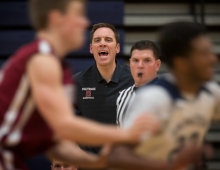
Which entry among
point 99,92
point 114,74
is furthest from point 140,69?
point 99,92

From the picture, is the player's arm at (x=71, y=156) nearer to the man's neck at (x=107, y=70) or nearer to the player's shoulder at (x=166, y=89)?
the player's shoulder at (x=166, y=89)

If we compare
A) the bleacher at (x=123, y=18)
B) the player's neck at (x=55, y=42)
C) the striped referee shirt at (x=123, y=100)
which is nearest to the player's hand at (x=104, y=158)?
the player's neck at (x=55, y=42)

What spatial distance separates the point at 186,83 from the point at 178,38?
21cm

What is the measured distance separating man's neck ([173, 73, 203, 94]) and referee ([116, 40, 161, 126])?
2.70 metres

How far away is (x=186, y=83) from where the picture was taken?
2650mm

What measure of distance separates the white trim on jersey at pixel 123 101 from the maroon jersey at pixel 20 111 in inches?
110

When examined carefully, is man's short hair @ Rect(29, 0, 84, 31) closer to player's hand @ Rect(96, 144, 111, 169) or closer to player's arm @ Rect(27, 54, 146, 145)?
player's arm @ Rect(27, 54, 146, 145)

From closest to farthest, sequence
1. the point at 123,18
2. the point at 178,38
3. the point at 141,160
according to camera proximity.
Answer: the point at 141,160
the point at 178,38
the point at 123,18

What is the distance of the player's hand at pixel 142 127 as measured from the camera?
2357 millimetres

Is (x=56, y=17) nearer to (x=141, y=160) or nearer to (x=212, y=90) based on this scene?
(x=141, y=160)

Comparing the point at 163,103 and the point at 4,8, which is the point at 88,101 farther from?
the point at 163,103

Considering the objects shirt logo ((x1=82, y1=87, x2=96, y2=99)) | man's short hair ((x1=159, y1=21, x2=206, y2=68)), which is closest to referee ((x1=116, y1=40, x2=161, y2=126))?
shirt logo ((x1=82, y1=87, x2=96, y2=99))

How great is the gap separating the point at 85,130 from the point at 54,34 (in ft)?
1.49

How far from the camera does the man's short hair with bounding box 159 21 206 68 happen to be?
2578 millimetres
